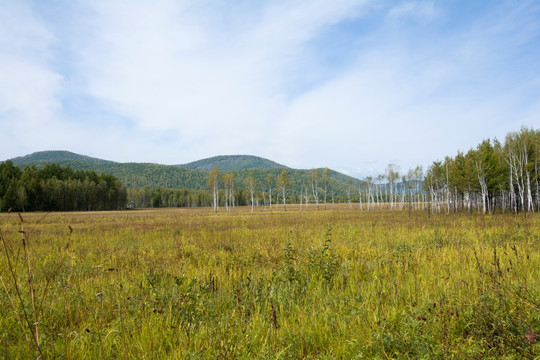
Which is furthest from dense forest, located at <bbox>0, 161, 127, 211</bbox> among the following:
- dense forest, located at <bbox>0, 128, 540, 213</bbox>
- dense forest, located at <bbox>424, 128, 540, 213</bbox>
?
dense forest, located at <bbox>424, 128, 540, 213</bbox>

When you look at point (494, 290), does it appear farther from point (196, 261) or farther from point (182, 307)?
point (196, 261)

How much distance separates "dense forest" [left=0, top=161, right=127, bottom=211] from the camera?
7314cm

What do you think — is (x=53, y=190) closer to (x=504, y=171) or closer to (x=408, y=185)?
(x=408, y=185)

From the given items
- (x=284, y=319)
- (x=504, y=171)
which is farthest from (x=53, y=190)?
(x=504, y=171)

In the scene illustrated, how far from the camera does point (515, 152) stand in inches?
1363

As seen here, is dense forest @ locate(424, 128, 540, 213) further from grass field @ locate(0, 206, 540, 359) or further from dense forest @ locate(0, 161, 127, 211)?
dense forest @ locate(0, 161, 127, 211)

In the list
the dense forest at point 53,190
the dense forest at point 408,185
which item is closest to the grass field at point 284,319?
the dense forest at point 408,185

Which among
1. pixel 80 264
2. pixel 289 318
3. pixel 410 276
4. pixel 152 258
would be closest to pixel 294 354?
pixel 289 318

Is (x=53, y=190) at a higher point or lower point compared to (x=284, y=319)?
higher

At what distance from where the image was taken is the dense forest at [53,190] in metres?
73.1

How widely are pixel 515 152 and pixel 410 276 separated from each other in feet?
139

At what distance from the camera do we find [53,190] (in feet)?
267

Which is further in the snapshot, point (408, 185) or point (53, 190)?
point (53, 190)

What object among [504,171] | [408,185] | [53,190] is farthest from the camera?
[53,190]
